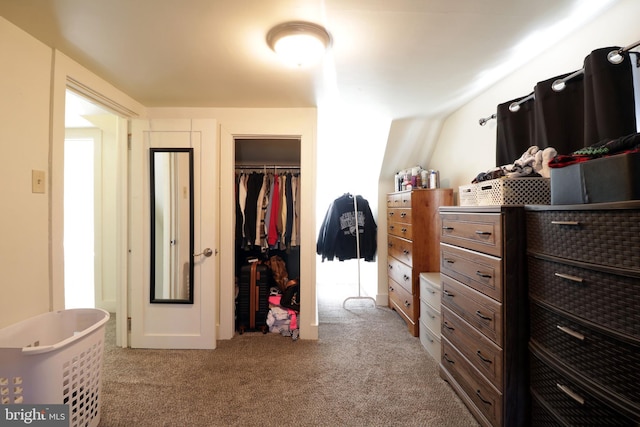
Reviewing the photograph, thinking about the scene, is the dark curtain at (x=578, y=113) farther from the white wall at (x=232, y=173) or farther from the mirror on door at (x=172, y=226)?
the mirror on door at (x=172, y=226)

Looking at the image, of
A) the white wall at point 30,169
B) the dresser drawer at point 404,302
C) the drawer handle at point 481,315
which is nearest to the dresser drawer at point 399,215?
the dresser drawer at point 404,302

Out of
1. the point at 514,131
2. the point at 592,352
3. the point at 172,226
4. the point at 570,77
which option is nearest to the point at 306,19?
the point at 570,77

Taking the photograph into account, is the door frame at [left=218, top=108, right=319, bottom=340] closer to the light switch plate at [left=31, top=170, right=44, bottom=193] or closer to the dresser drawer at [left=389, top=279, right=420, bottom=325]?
the dresser drawer at [left=389, top=279, right=420, bottom=325]

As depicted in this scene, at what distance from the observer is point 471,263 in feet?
5.03

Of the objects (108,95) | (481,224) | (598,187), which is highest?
(108,95)

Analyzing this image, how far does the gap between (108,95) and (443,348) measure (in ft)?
10.3

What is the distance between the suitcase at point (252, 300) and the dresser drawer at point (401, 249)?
147cm

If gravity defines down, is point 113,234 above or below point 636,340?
above

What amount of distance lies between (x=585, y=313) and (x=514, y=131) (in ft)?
4.18

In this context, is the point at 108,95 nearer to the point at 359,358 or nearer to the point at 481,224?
the point at 481,224

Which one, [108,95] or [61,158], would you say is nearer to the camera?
[61,158]

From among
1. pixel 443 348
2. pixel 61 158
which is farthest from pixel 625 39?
pixel 61 158

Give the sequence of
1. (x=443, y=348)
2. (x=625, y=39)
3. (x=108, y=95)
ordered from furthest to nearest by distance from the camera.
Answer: (x=108, y=95), (x=443, y=348), (x=625, y=39)

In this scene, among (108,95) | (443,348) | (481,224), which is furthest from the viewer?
(108,95)
